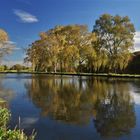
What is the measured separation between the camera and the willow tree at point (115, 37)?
194 feet

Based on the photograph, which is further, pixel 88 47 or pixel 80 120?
pixel 88 47

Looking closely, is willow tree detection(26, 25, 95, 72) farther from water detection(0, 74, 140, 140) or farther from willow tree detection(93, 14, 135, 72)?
water detection(0, 74, 140, 140)

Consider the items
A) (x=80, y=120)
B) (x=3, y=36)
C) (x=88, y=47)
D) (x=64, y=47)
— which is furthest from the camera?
(x=64, y=47)

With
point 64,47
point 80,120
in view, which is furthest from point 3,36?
point 80,120

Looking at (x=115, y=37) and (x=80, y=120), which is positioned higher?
(x=115, y=37)

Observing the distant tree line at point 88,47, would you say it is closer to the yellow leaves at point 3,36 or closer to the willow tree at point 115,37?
the willow tree at point 115,37

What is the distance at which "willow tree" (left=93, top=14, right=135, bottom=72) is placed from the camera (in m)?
59.2

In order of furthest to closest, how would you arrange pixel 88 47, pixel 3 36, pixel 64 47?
pixel 64 47, pixel 88 47, pixel 3 36

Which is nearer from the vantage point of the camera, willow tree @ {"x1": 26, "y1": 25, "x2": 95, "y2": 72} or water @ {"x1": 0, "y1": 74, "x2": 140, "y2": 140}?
water @ {"x1": 0, "y1": 74, "x2": 140, "y2": 140}

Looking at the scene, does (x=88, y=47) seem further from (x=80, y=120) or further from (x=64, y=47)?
(x=80, y=120)

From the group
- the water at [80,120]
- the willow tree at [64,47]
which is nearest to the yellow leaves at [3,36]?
the willow tree at [64,47]

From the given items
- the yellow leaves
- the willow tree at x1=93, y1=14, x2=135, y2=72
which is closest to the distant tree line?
the willow tree at x1=93, y1=14, x2=135, y2=72

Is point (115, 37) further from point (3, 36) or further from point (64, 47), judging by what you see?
point (3, 36)

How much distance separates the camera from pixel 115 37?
6028 cm
